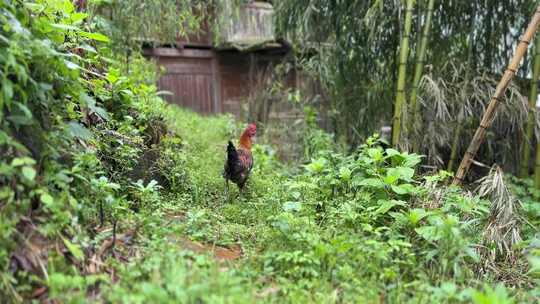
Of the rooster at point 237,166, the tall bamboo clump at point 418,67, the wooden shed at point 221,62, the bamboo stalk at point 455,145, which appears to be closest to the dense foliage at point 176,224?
the rooster at point 237,166

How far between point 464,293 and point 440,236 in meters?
0.47

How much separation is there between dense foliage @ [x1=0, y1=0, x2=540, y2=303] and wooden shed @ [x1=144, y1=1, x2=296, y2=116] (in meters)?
Result: 7.79

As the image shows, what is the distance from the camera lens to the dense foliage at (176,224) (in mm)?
1858

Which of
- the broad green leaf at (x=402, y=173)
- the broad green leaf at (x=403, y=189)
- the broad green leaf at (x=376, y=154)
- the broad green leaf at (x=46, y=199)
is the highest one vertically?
the broad green leaf at (x=46, y=199)

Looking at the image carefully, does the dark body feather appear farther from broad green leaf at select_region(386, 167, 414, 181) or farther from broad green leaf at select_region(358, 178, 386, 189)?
broad green leaf at select_region(386, 167, 414, 181)

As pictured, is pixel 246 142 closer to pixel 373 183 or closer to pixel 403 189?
pixel 373 183

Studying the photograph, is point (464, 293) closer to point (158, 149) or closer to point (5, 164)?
point (5, 164)

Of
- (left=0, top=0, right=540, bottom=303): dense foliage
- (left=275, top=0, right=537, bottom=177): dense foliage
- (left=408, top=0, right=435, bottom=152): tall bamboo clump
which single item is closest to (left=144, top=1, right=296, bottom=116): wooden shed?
(left=275, top=0, right=537, bottom=177): dense foliage

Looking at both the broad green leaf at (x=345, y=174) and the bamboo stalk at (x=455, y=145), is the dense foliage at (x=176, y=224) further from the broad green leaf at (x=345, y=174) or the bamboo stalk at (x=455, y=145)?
the bamboo stalk at (x=455, y=145)

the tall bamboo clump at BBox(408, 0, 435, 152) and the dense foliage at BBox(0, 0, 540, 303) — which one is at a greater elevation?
the tall bamboo clump at BBox(408, 0, 435, 152)

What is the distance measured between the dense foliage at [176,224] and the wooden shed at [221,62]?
7786 mm

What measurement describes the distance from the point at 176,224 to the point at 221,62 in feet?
33.8

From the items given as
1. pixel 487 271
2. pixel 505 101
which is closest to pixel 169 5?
pixel 505 101

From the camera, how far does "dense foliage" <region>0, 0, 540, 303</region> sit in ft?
6.10
